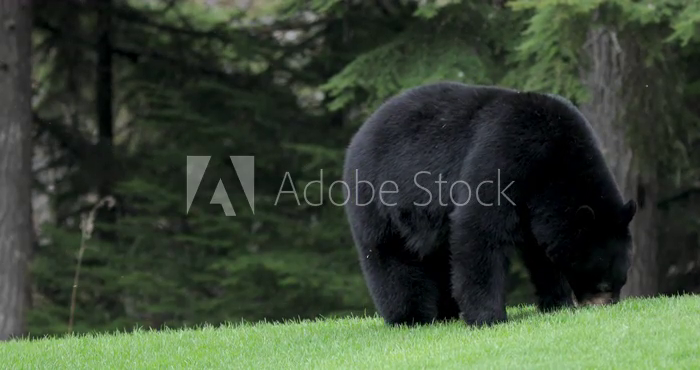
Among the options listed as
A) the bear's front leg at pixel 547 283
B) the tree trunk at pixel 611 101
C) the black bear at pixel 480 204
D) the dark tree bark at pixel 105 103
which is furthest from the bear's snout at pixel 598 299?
the dark tree bark at pixel 105 103

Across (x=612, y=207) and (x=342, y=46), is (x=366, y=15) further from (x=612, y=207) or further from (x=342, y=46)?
(x=612, y=207)

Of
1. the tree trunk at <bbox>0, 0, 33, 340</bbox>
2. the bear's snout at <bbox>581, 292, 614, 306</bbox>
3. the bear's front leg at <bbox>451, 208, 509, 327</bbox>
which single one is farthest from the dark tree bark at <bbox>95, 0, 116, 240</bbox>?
the bear's snout at <bbox>581, 292, 614, 306</bbox>

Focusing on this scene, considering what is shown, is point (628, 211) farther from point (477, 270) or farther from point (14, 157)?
point (14, 157)

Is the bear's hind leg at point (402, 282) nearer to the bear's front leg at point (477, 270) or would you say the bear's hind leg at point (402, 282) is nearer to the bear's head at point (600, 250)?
the bear's front leg at point (477, 270)

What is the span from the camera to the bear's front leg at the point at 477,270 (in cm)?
727

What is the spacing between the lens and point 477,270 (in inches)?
287

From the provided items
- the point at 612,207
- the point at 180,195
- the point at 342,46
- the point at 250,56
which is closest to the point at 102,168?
the point at 180,195

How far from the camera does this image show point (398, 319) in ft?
26.8

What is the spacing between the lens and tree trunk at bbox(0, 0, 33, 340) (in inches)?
563

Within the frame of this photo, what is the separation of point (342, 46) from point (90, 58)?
5.09m

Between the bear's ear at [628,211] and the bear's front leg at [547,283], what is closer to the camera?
the bear's ear at [628,211]

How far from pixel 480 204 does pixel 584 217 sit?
2.62ft

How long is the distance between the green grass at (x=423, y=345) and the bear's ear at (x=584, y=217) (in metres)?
0.65

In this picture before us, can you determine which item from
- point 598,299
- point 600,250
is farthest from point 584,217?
point 598,299
